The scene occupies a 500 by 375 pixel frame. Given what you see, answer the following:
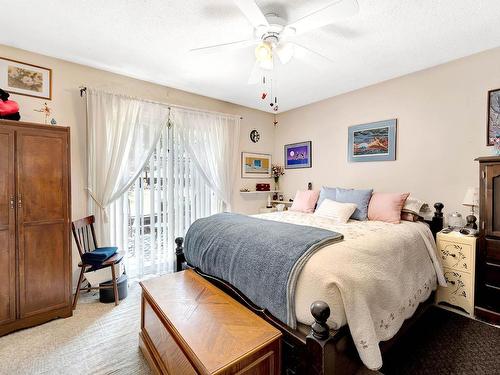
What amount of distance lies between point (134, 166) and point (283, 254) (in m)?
2.32

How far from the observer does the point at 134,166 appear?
3.06 meters

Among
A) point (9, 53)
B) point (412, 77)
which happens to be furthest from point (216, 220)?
point (412, 77)

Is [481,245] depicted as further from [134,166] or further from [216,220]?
[134,166]

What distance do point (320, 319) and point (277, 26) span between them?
2002 millimetres

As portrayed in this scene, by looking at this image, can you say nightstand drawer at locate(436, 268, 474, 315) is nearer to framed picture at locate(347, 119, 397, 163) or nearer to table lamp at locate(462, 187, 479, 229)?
table lamp at locate(462, 187, 479, 229)

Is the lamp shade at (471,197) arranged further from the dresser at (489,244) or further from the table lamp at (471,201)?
the dresser at (489,244)

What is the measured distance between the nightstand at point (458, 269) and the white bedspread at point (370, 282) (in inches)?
8.6

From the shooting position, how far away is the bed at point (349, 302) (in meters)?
1.27

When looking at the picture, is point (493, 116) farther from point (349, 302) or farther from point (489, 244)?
point (349, 302)

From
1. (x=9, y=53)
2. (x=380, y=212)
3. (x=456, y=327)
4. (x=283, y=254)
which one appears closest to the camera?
(x=283, y=254)

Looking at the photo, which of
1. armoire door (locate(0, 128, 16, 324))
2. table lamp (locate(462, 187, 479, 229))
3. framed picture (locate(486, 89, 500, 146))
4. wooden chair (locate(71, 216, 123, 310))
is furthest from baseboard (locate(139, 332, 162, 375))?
framed picture (locate(486, 89, 500, 146))

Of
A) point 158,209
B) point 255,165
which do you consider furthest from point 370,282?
point 255,165

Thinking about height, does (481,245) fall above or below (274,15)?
below

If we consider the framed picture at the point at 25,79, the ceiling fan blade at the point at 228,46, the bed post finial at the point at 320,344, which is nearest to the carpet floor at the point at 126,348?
the bed post finial at the point at 320,344
